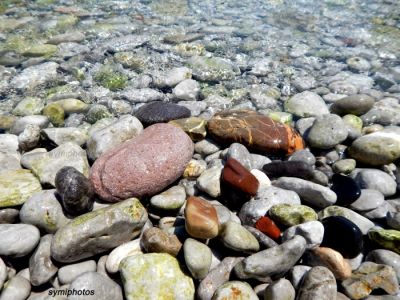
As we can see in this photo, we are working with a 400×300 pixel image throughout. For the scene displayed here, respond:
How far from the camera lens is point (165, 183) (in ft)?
14.4

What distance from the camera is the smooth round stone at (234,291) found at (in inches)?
127

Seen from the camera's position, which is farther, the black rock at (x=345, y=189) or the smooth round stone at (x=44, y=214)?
the black rock at (x=345, y=189)

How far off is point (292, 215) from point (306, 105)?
320 cm

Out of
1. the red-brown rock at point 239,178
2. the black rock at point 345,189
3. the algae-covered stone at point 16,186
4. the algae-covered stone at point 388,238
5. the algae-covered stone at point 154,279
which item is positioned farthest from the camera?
the black rock at point 345,189

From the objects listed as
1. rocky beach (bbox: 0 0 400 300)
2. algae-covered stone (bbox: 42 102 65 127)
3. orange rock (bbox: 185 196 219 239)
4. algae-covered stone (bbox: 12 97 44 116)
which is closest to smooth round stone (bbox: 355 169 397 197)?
rocky beach (bbox: 0 0 400 300)

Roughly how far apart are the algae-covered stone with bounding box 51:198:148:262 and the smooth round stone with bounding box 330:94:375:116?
4155 mm

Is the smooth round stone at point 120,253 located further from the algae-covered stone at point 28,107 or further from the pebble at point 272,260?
the algae-covered stone at point 28,107

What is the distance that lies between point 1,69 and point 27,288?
237 inches

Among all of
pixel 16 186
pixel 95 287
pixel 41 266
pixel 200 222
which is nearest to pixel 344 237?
pixel 200 222

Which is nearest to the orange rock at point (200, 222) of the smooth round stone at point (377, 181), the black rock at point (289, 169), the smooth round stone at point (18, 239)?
the black rock at point (289, 169)

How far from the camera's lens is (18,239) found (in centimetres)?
357

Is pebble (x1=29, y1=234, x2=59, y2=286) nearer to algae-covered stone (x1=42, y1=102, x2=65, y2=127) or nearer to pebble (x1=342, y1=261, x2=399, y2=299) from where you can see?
pebble (x1=342, y1=261, x2=399, y2=299)

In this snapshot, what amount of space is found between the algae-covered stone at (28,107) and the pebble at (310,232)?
5.08 meters

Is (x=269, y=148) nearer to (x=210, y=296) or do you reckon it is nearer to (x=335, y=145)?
(x=335, y=145)
